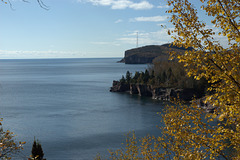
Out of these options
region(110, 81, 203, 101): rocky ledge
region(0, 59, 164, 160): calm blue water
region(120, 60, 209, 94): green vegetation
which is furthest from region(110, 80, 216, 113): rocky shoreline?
region(0, 59, 164, 160): calm blue water

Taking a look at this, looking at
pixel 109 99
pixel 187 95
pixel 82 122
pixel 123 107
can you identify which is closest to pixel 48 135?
pixel 82 122

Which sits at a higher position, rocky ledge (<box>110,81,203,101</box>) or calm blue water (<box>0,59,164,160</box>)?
rocky ledge (<box>110,81,203,101</box>)

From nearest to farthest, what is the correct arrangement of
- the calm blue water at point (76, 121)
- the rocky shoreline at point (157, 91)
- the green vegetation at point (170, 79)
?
the calm blue water at point (76, 121)
the rocky shoreline at point (157, 91)
the green vegetation at point (170, 79)

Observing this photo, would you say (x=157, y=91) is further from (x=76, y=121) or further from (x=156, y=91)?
(x=76, y=121)

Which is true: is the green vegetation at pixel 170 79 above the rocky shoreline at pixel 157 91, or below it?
above

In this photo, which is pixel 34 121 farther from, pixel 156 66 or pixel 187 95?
pixel 156 66

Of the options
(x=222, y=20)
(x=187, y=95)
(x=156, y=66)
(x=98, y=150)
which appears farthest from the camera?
(x=156, y=66)

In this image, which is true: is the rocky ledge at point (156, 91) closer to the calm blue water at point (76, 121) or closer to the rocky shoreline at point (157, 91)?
the rocky shoreline at point (157, 91)

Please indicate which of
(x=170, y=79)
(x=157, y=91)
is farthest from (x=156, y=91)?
(x=170, y=79)

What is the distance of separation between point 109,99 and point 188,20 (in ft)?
272

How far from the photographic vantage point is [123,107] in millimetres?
79062

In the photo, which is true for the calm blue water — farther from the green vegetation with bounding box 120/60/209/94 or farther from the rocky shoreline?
the green vegetation with bounding box 120/60/209/94

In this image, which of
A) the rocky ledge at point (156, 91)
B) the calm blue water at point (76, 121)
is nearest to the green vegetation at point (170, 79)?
the rocky ledge at point (156, 91)

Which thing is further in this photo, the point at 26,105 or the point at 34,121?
the point at 26,105
